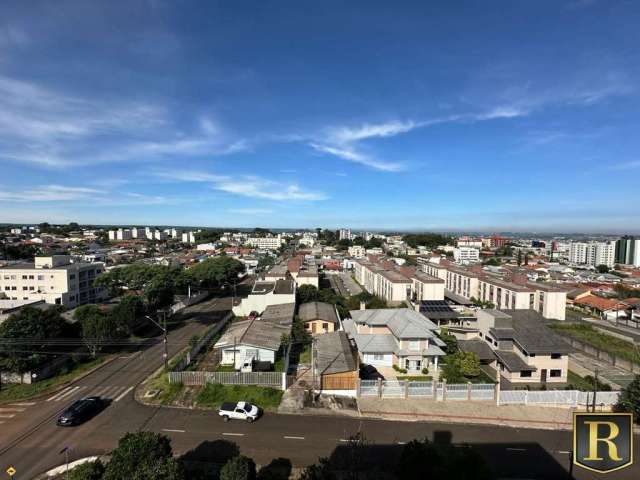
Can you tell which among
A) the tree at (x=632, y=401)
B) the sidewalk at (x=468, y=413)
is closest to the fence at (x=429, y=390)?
the sidewalk at (x=468, y=413)

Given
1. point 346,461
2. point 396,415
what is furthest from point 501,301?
point 346,461

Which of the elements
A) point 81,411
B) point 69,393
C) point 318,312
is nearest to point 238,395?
point 81,411

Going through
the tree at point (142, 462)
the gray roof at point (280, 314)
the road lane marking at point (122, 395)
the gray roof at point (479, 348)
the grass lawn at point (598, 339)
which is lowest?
the grass lawn at point (598, 339)

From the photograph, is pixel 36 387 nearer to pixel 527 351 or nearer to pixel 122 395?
pixel 122 395

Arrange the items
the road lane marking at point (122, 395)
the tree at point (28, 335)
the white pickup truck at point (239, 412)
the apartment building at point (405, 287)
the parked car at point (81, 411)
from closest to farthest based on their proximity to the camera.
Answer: the parked car at point (81, 411) → the white pickup truck at point (239, 412) → the road lane marking at point (122, 395) → the tree at point (28, 335) → the apartment building at point (405, 287)

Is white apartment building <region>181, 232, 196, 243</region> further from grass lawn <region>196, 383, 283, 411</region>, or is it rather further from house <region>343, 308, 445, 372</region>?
grass lawn <region>196, 383, 283, 411</region>

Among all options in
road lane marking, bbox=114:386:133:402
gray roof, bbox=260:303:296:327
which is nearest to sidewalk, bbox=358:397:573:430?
gray roof, bbox=260:303:296:327

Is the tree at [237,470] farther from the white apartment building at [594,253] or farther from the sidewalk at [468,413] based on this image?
the white apartment building at [594,253]
